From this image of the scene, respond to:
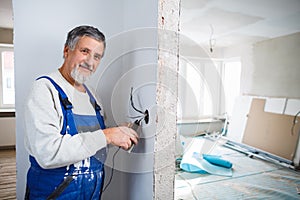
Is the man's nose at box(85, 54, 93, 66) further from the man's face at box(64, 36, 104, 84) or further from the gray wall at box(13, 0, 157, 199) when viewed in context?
the gray wall at box(13, 0, 157, 199)

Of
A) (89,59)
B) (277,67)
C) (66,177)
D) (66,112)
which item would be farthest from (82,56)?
(277,67)

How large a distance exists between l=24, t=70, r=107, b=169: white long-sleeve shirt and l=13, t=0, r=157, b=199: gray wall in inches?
10.0

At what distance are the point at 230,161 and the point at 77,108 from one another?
98 centimetres

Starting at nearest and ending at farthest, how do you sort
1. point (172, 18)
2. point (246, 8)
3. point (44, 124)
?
point (44, 124) < point (172, 18) < point (246, 8)

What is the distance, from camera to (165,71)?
706mm

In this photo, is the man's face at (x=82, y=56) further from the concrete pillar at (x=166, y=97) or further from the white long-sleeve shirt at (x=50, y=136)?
the concrete pillar at (x=166, y=97)

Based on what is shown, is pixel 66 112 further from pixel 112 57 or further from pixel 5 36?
pixel 5 36

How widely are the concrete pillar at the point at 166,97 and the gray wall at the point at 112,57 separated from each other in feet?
0.10

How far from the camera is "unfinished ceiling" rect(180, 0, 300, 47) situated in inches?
35.9

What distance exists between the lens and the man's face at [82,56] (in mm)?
724

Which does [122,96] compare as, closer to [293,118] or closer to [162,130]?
[162,130]

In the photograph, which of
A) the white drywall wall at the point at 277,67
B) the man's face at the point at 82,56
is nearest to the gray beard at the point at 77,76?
the man's face at the point at 82,56

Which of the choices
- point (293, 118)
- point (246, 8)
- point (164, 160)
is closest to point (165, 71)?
point (164, 160)

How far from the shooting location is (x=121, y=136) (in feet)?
2.29
